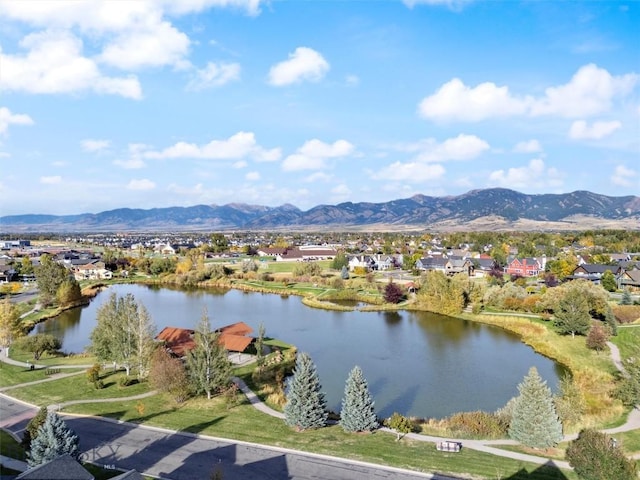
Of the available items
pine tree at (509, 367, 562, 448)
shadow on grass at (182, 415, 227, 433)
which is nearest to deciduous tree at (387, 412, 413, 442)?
pine tree at (509, 367, 562, 448)

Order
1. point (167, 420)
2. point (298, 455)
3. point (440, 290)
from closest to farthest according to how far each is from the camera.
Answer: point (298, 455)
point (167, 420)
point (440, 290)

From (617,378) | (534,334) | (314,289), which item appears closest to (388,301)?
(314,289)

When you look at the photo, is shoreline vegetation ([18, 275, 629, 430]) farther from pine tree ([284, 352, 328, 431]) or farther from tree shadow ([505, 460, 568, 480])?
pine tree ([284, 352, 328, 431])

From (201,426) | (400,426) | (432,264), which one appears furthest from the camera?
(432,264)

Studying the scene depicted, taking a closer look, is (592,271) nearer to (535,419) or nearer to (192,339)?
(535,419)

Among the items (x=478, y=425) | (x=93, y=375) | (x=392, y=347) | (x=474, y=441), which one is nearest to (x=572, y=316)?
(x=392, y=347)

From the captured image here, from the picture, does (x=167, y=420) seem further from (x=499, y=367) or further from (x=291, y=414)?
(x=499, y=367)
